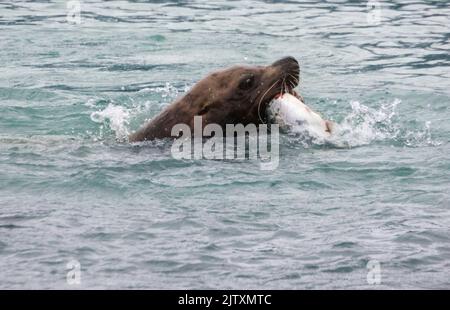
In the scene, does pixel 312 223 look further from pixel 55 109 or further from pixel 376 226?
pixel 55 109

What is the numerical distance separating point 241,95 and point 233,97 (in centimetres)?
7

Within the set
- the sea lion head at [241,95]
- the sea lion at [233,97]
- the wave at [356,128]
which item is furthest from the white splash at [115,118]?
the sea lion head at [241,95]

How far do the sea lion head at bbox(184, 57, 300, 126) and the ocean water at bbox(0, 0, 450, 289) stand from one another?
0.40 meters

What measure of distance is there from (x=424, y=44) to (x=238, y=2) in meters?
5.12

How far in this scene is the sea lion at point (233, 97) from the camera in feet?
27.3

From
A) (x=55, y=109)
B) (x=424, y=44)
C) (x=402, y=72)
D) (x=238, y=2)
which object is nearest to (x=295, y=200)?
(x=55, y=109)

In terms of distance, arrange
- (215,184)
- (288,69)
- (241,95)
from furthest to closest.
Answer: (241,95) → (288,69) → (215,184)

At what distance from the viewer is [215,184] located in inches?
305

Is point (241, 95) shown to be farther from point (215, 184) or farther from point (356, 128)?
point (356, 128)

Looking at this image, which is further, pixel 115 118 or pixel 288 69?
pixel 115 118

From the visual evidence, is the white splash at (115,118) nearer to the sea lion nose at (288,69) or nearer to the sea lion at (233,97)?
the sea lion at (233,97)

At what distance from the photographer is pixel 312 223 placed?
268 inches

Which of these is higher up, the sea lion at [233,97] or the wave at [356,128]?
the sea lion at [233,97]

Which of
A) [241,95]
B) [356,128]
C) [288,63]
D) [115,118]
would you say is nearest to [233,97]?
[241,95]
